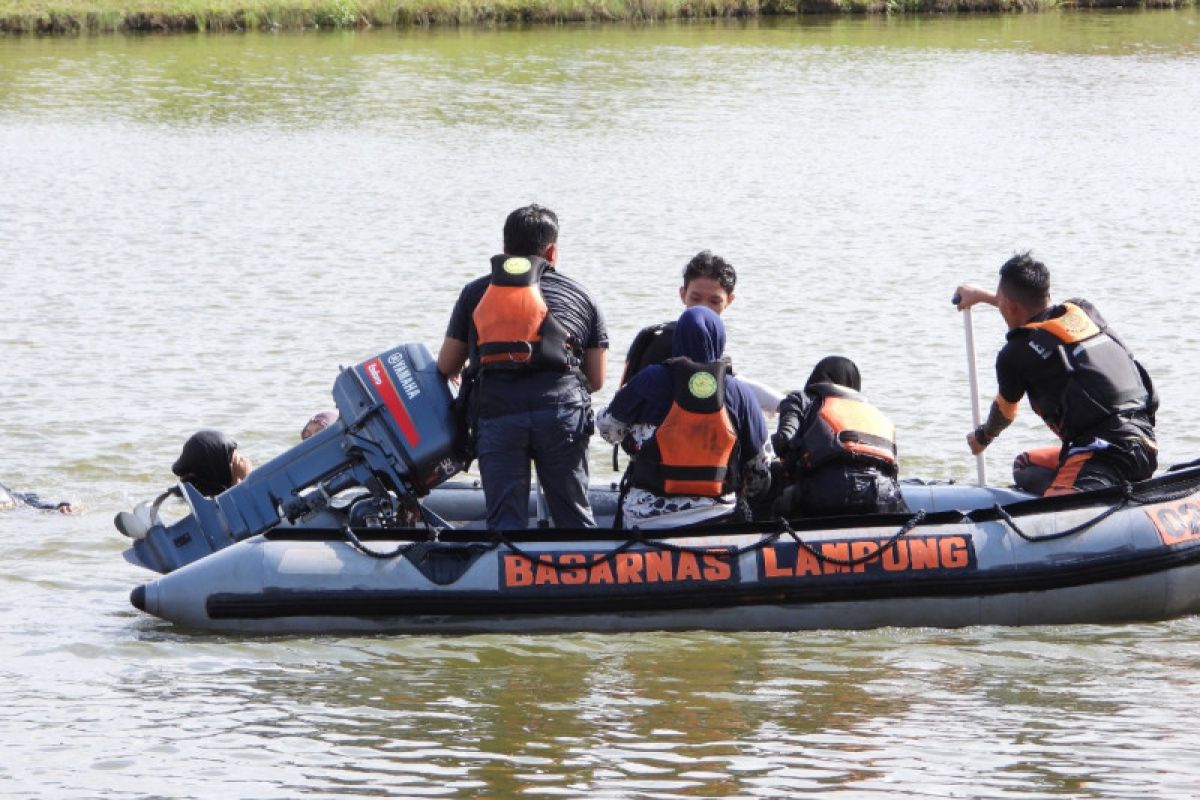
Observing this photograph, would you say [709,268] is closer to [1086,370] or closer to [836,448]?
[836,448]

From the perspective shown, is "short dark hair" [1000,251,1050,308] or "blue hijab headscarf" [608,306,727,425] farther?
"short dark hair" [1000,251,1050,308]

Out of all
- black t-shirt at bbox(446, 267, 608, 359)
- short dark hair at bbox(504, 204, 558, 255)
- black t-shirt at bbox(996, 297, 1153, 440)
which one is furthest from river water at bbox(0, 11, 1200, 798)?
short dark hair at bbox(504, 204, 558, 255)

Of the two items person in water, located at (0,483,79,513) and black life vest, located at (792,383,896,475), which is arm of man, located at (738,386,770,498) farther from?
person in water, located at (0,483,79,513)

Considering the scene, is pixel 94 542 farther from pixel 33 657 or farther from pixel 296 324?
pixel 296 324

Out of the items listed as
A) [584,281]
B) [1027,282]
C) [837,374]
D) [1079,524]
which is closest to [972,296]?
[1027,282]

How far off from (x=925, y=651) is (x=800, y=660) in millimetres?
435

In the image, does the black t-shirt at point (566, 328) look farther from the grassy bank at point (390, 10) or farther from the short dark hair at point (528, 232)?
the grassy bank at point (390, 10)

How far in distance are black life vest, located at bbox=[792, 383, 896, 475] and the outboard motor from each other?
1289 millimetres

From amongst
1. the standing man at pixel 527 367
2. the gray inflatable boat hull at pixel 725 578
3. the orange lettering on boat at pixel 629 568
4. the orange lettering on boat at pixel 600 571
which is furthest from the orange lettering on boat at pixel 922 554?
the standing man at pixel 527 367

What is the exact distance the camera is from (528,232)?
21.2ft

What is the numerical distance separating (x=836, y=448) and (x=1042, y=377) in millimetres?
878

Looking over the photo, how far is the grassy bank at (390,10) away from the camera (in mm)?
32219

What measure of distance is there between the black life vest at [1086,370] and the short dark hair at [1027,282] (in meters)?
0.09

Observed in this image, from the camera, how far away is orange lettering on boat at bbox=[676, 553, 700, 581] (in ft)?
21.1
